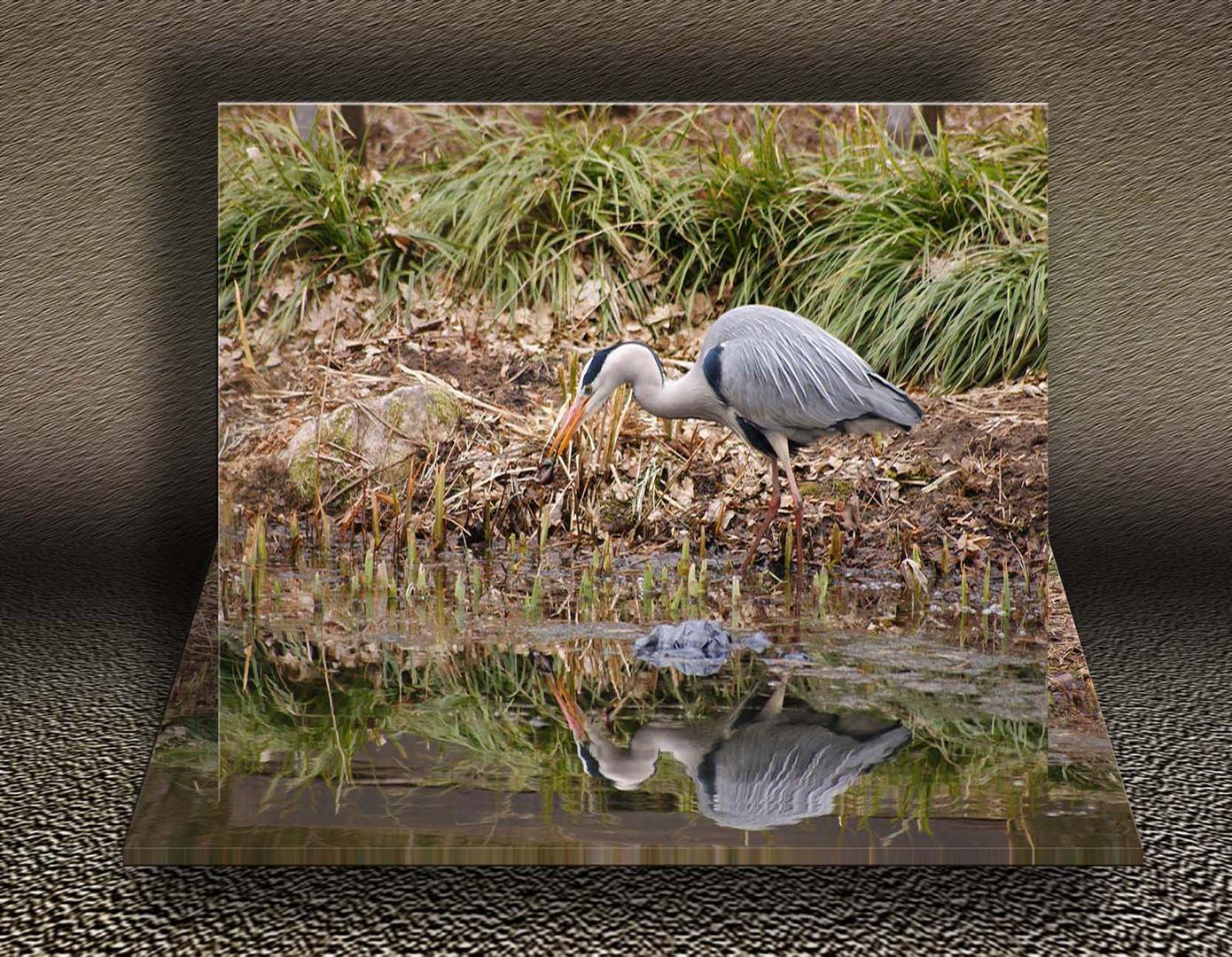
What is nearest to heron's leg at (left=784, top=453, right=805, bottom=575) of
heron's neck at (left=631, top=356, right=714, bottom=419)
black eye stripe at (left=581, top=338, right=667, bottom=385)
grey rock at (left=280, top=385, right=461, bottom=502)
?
heron's neck at (left=631, top=356, right=714, bottom=419)

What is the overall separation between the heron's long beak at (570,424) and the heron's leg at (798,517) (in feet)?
1.88

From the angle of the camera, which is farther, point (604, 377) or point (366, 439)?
point (366, 439)

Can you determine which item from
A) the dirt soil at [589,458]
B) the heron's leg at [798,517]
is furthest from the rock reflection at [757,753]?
the dirt soil at [589,458]

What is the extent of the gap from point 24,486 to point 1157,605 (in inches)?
124

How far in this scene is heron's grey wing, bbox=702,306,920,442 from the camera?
10.4 ft

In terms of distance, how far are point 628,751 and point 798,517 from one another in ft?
4.65

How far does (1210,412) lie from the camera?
354cm

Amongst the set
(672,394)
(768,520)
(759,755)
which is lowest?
(759,755)

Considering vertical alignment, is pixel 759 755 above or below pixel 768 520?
below

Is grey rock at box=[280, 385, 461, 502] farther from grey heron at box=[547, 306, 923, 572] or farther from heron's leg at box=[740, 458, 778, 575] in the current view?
heron's leg at box=[740, 458, 778, 575]

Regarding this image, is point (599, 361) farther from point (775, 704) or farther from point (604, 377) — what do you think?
point (775, 704)

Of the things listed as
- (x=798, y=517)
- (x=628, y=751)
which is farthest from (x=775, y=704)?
(x=798, y=517)

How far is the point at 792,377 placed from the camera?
10.5 ft

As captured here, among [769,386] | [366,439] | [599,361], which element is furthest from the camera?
[366,439]
